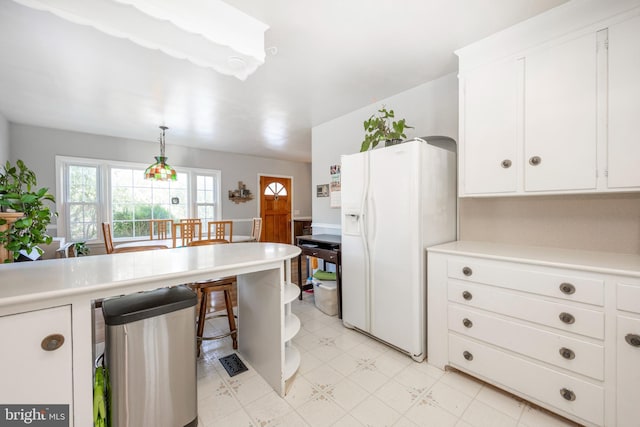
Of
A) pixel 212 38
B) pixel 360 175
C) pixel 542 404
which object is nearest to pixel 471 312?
pixel 542 404

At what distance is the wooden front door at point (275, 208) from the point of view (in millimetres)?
6293

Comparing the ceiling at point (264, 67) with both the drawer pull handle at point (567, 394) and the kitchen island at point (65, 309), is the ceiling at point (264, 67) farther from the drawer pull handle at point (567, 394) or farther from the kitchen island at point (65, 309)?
the drawer pull handle at point (567, 394)

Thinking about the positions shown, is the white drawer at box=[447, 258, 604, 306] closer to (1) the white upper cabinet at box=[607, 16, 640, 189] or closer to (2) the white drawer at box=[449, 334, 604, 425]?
(2) the white drawer at box=[449, 334, 604, 425]

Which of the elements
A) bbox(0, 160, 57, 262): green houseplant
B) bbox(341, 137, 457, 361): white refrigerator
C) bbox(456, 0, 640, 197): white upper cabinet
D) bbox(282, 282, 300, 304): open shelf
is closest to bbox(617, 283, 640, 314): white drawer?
bbox(456, 0, 640, 197): white upper cabinet

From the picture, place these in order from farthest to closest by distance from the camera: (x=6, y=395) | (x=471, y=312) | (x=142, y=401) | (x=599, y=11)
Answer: (x=471, y=312)
(x=599, y=11)
(x=142, y=401)
(x=6, y=395)

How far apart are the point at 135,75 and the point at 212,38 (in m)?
1.40

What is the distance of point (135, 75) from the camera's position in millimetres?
2395

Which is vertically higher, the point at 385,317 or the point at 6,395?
the point at 6,395

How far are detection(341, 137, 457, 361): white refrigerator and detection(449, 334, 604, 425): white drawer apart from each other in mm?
326

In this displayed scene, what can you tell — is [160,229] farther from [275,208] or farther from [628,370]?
[628,370]

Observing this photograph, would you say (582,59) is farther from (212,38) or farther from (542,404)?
(212,38)

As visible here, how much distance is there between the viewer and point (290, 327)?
1760 millimetres

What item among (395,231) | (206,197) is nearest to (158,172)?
(206,197)

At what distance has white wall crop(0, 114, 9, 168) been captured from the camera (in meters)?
3.36
